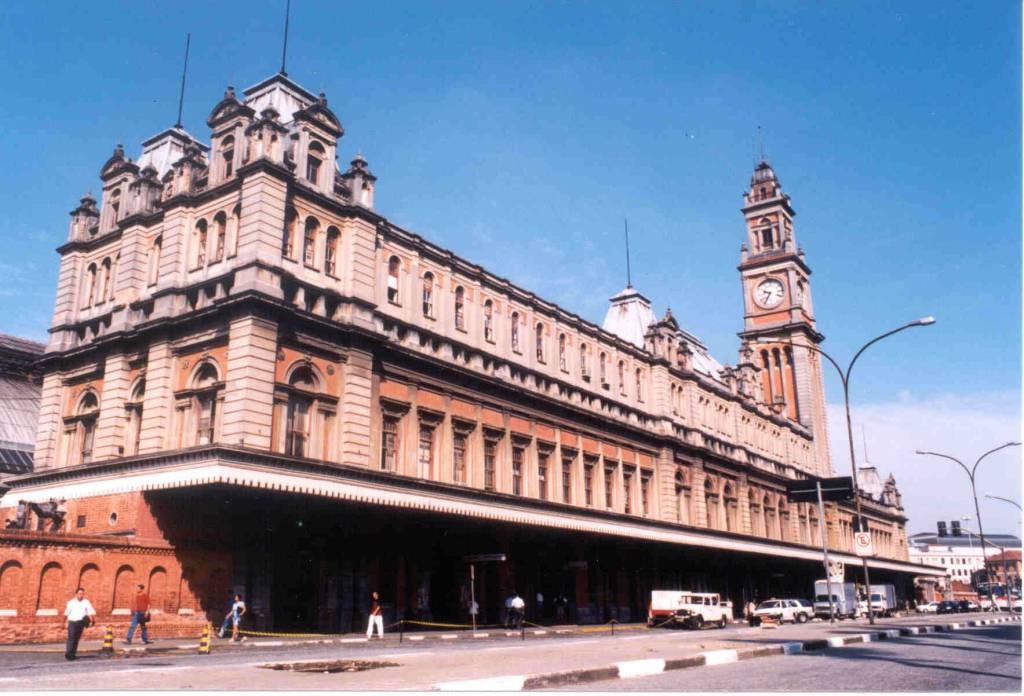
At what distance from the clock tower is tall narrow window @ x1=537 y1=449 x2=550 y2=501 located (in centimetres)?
3882

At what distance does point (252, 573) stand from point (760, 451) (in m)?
47.7

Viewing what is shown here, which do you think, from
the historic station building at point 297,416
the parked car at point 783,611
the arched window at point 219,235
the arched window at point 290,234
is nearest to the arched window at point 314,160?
the historic station building at point 297,416

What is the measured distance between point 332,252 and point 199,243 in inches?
193

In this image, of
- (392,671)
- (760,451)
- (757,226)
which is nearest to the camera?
(392,671)

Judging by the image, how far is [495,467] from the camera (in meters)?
39.1

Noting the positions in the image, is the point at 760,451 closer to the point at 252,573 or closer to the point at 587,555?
the point at 587,555

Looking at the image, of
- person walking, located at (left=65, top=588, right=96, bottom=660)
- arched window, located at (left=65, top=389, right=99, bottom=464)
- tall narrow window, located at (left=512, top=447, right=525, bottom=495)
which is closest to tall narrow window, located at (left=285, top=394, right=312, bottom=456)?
arched window, located at (left=65, top=389, right=99, bottom=464)

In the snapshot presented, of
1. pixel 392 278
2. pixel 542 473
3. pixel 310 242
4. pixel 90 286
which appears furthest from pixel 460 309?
pixel 90 286

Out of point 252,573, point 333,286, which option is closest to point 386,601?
point 252,573

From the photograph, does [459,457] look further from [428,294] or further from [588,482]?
[588,482]

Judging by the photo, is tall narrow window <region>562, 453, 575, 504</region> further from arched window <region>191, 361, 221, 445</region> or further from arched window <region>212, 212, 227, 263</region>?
arched window <region>212, 212, 227, 263</region>

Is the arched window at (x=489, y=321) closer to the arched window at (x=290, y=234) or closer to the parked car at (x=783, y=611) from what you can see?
the arched window at (x=290, y=234)

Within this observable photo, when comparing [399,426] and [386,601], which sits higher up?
[399,426]

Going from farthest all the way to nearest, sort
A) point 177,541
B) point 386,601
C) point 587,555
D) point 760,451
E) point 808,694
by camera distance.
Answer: point 760,451 → point 587,555 → point 386,601 → point 177,541 → point 808,694
